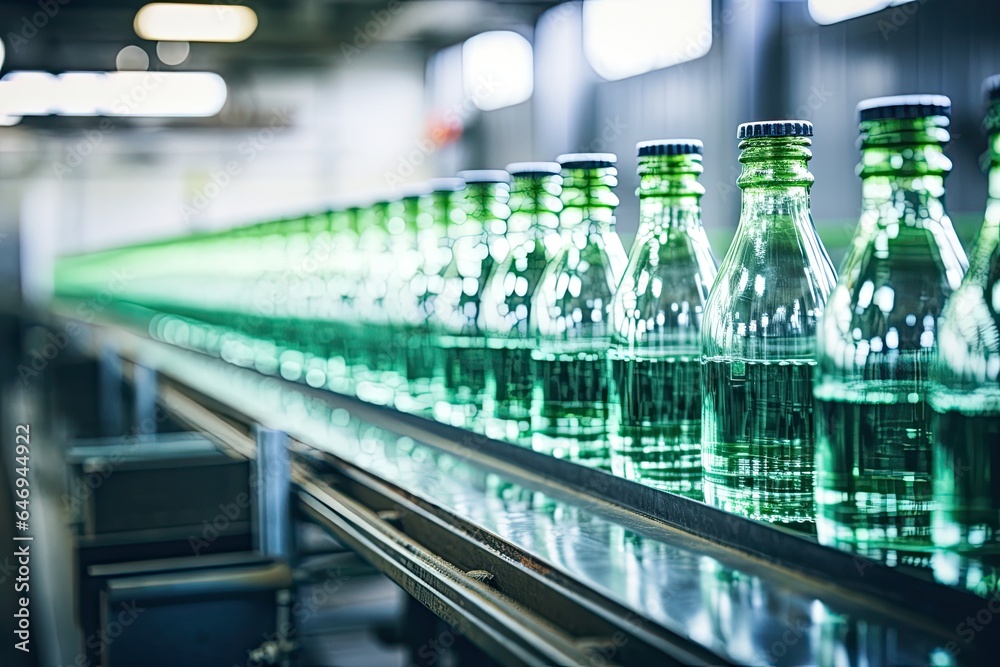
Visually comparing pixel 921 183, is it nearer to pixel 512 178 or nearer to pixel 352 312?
pixel 512 178

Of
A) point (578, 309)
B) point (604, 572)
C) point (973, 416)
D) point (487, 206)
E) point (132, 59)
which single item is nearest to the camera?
point (973, 416)

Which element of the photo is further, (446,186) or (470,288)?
(446,186)

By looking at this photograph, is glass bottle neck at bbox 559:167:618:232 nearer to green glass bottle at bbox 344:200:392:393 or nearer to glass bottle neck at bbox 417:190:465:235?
glass bottle neck at bbox 417:190:465:235

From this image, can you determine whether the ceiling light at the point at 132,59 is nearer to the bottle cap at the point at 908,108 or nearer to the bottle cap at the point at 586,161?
the bottle cap at the point at 586,161

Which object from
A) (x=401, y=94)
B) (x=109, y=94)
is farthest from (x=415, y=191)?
(x=401, y=94)

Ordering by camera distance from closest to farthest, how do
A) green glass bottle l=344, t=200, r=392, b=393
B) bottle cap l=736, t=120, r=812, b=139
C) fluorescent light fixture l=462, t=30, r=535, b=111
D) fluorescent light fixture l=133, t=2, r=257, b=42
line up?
bottle cap l=736, t=120, r=812, b=139, green glass bottle l=344, t=200, r=392, b=393, fluorescent light fixture l=133, t=2, r=257, b=42, fluorescent light fixture l=462, t=30, r=535, b=111

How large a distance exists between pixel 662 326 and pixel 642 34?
640cm

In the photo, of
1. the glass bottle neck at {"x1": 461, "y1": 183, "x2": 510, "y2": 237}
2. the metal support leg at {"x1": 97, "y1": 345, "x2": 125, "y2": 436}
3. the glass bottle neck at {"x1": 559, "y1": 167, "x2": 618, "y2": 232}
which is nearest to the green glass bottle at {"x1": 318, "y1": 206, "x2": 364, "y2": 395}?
the glass bottle neck at {"x1": 461, "y1": 183, "x2": 510, "y2": 237}

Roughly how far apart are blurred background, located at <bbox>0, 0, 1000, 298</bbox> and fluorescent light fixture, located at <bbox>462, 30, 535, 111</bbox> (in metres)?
0.02

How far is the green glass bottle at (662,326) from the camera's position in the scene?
32.3 inches

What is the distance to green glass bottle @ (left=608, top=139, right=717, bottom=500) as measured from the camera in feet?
2.69

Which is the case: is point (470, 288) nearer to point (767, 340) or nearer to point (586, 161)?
point (586, 161)

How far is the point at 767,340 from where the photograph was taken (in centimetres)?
71

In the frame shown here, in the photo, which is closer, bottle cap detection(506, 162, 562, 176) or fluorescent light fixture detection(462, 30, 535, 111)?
bottle cap detection(506, 162, 562, 176)
